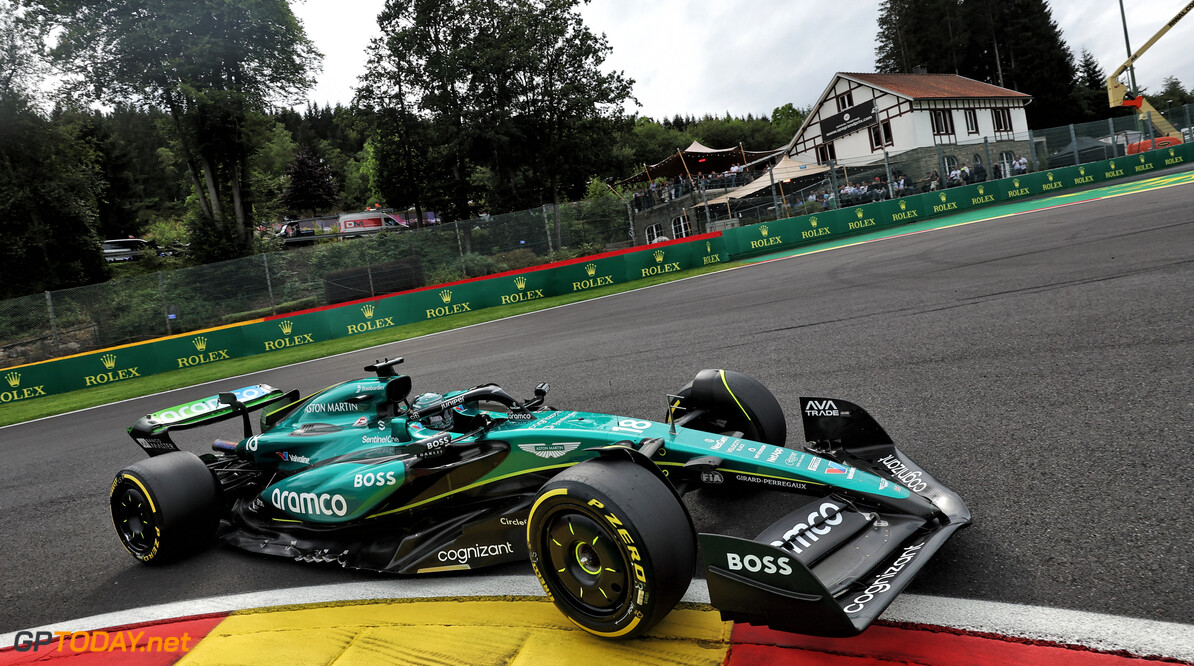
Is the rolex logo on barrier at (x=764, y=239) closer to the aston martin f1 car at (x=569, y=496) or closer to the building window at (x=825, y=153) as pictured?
the aston martin f1 car at (x=569, y=496)

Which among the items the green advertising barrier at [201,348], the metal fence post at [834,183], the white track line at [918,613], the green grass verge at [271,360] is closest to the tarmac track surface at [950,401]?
the white track line at [918,613]

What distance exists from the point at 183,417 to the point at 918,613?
4695 mm

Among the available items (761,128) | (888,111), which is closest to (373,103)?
(888,111)

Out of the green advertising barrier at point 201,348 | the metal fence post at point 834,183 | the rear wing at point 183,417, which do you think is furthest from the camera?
the metal fence post at point 834,183

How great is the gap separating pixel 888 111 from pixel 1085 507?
137 ft

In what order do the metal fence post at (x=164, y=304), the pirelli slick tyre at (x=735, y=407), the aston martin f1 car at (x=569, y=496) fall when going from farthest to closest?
the metal fence post at (x=164, y=304) < the pirelli slick tyre at (x=735, y=407) < the aston martin f1 car at (x=569, y=496)

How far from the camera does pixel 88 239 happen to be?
31734 millimetres

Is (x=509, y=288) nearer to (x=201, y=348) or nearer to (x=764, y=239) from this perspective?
(x=201, y=348)

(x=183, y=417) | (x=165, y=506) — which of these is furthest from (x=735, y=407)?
(x=183, y=417)

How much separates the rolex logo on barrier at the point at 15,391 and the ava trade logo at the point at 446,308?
8667 mm

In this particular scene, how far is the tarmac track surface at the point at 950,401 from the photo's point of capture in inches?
110

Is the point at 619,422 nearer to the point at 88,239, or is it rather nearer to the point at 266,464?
the point at 266,464

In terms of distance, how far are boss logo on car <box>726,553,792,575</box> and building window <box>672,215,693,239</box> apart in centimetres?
2684

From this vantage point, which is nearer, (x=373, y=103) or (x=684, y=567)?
(x=684, y=567)
